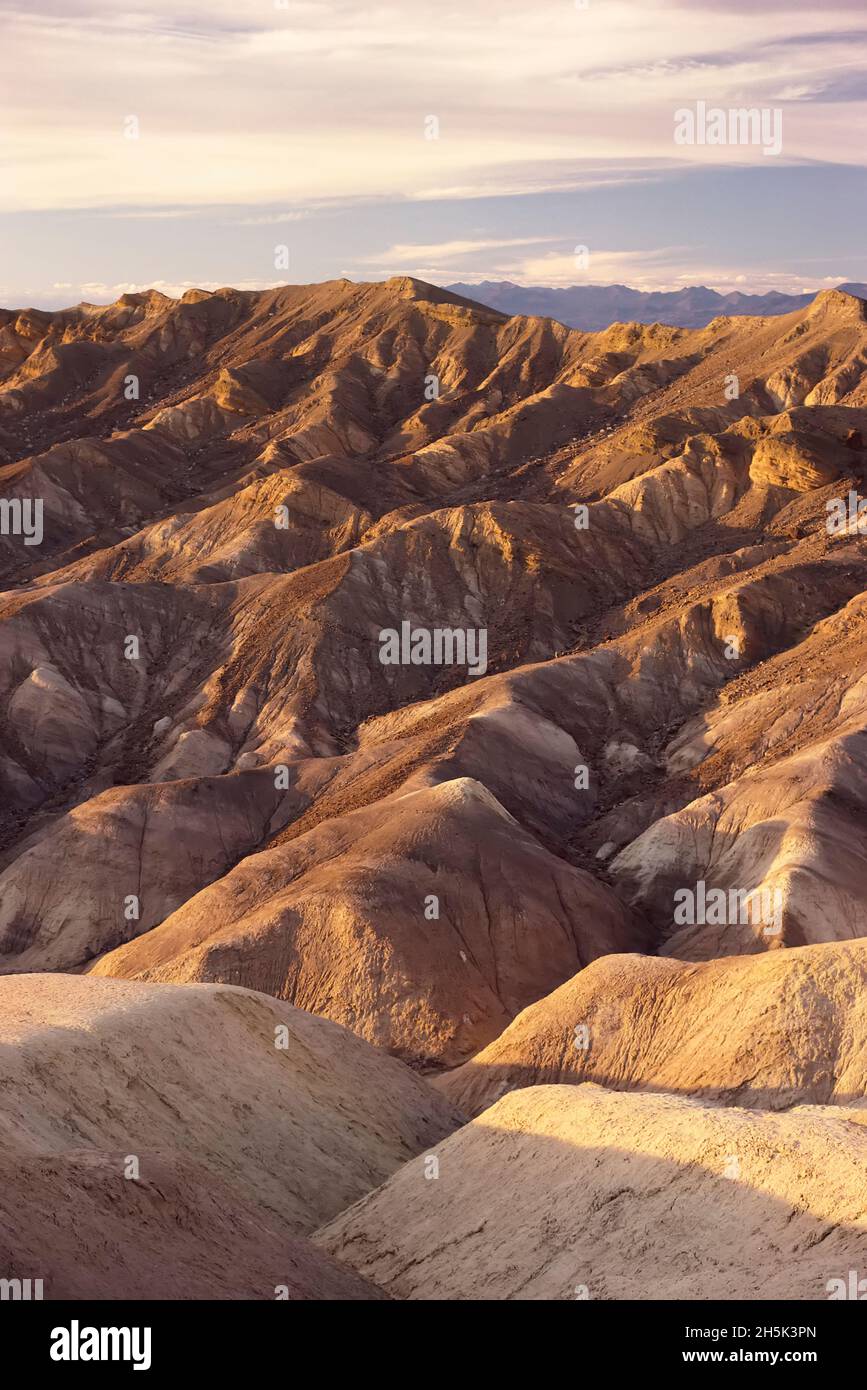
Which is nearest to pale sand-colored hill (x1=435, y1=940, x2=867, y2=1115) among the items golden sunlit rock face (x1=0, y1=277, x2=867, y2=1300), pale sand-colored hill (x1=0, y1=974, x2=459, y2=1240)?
golden sunlit rock face (x1=0, y1=277, x2=867, y2=1300)

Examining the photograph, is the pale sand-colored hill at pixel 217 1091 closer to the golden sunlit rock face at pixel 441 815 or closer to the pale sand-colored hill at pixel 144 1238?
the golden sunlit rock face at pixel 441 815

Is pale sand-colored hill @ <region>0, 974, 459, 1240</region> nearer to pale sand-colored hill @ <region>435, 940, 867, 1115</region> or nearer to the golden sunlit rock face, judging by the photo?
the golden sunlit rock face

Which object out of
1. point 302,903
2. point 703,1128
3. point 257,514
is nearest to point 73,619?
point 257,514

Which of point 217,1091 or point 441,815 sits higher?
point 441,815

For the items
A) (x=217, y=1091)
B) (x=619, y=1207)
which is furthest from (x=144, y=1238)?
(x=217, y=1091)

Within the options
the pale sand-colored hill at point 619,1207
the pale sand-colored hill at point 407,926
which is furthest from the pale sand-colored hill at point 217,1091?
the pale sand-colored hill at point 407,926

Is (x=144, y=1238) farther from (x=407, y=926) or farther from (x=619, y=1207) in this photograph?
(x=407, y=926)
